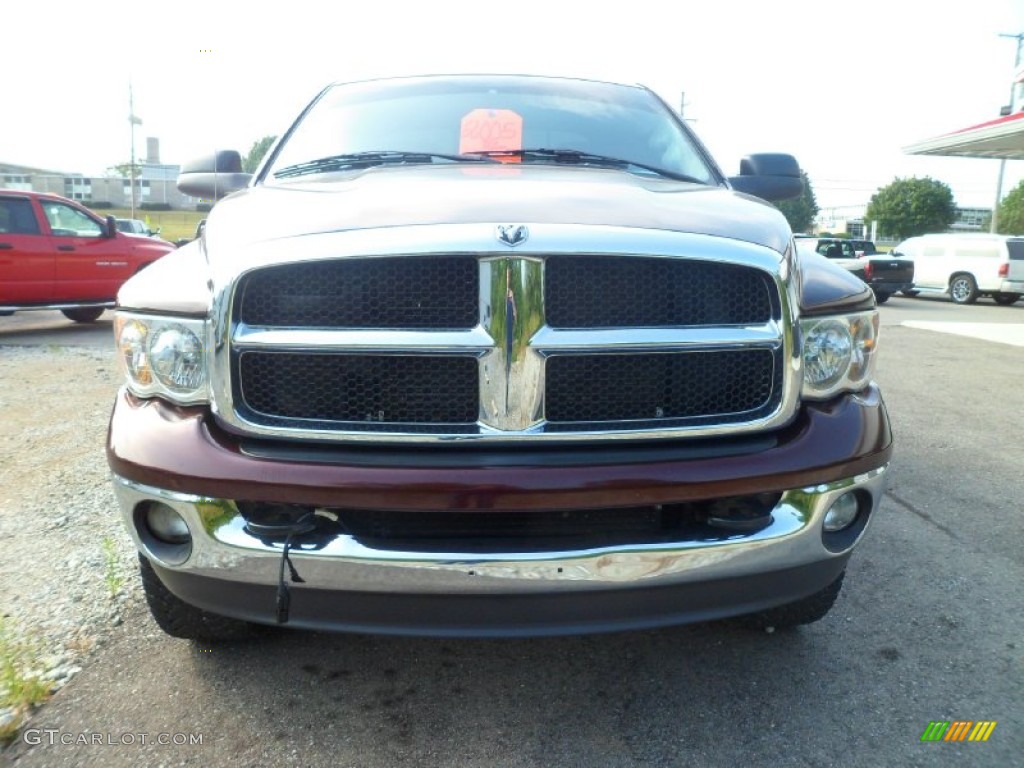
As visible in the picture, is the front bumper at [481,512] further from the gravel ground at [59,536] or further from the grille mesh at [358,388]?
the gravel ground at [59,536]

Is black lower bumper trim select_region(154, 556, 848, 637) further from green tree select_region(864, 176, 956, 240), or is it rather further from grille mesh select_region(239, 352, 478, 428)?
green tree select_region(864, 176, 956, 240)

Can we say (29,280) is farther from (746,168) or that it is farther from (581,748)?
(581,748)

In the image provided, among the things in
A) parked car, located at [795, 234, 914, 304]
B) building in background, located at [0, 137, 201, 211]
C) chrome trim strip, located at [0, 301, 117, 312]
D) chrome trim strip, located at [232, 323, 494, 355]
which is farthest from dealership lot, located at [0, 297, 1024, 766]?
building in background, located at [0, 137, 201, 211]

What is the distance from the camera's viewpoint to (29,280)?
9.97m

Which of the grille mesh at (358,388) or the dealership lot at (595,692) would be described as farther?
the dealership lot at (595,692)

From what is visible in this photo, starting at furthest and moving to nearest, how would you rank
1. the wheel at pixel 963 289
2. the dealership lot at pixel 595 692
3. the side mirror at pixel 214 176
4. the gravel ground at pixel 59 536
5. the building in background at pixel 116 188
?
the building in background at pixel 116 188
the wheel at pixel 963 289
the side mirror at pixel 214 176
the gravel ground at pixel 59 536
the dealership lot at pixel 595 692

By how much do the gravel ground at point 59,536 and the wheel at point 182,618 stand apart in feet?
1.05

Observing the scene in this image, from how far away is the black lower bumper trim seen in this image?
1.80 metres

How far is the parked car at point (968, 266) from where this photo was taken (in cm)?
1875

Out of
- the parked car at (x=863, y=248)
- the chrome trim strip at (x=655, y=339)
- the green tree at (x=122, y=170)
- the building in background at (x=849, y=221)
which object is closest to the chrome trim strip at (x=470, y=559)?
the chrome trim strip at (x=655, y=339)

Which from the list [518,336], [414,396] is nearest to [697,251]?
[518,336]

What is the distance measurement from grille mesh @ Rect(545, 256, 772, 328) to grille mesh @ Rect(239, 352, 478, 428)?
0.29 meters

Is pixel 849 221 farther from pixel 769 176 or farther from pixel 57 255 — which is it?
pixel 769 176

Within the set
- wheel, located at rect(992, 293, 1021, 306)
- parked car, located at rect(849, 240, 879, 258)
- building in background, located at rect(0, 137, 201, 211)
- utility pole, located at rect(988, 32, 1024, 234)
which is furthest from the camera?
building in background, located at rect(0, 137, 201, 211)
